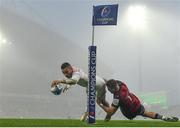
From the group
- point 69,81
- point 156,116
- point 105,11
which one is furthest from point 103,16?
point 156,116

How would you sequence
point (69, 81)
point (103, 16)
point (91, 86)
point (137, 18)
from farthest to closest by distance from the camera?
point (137, 18), point (69, 81), point (103, 16), point (91, 86)

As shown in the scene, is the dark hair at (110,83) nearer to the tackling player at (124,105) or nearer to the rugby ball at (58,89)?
the tackling player at (124,105)

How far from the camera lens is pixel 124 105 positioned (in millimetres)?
12258

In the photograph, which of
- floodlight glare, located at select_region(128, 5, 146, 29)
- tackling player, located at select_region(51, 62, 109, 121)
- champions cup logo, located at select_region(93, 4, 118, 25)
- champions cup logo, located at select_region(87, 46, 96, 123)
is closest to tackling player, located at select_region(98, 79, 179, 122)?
tackling player, located at select_region(51, 62, 109, 121)

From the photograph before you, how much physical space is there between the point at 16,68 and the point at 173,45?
5435 mm

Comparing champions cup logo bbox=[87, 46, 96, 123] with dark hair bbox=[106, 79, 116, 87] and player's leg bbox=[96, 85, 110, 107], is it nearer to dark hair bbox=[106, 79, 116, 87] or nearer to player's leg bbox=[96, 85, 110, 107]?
player's leg bbox=[96, 85, 110, 107]

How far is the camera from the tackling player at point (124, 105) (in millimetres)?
12117

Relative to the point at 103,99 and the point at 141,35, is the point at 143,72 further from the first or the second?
the point at 103,99

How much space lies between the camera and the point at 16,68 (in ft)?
50.8

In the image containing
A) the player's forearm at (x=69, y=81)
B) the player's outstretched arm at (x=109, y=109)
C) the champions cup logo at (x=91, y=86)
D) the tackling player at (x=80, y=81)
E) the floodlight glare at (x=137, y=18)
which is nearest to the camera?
the champions cup logo at (x=91, y=86)

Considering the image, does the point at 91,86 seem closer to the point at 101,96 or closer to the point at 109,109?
the point at 101,96

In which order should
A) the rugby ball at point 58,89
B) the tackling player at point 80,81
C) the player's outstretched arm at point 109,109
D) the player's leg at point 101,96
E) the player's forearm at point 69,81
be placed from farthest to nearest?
the player's outstretched arm at point 109,109 → the player's leg at point 101,96 → the rugby ball at point 58,89 → the tackling player at point 80,81 → the player's forearm at point 69,81

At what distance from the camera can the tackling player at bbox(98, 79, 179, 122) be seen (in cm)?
1212

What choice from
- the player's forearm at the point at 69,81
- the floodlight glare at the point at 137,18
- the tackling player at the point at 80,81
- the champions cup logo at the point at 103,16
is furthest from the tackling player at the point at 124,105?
the floodlight glare at the point at 137,18
